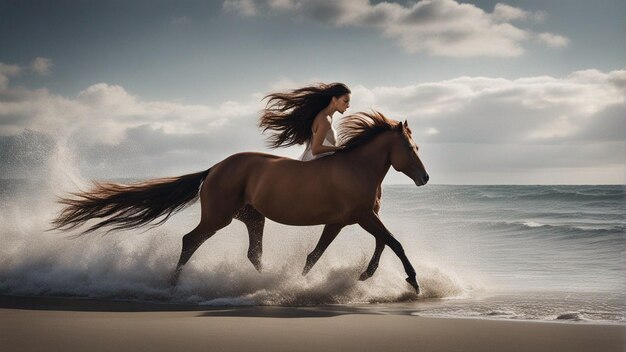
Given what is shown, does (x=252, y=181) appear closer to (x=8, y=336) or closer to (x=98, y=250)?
(x=98, y=250)

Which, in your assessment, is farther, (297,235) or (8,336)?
(297,235)

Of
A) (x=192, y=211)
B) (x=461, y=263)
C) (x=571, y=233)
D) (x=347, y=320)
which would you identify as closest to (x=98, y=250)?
(x=347, y=320)

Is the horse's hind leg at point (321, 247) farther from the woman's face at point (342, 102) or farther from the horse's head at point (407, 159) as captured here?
the woman's face at point (342, 102)

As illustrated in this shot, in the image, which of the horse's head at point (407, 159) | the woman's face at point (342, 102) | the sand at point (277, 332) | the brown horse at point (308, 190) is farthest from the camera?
the woman's face at point (342, 102)

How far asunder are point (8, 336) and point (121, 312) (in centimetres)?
126

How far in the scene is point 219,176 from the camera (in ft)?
23.2

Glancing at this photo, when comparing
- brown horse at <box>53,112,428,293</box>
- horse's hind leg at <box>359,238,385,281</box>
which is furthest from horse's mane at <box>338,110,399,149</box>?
horse's hind leg at <box>359,238,385,281</box>

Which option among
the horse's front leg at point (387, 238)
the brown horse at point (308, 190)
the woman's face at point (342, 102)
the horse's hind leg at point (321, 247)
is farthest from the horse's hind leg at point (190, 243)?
the woman's face at point (342, 102)

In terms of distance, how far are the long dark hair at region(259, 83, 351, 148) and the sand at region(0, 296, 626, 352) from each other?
2449 mm

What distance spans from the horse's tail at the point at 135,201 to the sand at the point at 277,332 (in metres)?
1.85

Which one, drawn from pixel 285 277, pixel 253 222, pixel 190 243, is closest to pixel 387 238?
pixel 285 277

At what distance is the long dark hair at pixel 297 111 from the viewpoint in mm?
7332

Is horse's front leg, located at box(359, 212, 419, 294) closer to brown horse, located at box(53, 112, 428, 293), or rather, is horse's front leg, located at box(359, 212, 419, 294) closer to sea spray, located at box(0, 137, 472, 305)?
brown horse, located at box(53, 112, 428, 293)

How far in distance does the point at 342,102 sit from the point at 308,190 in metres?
1.12
